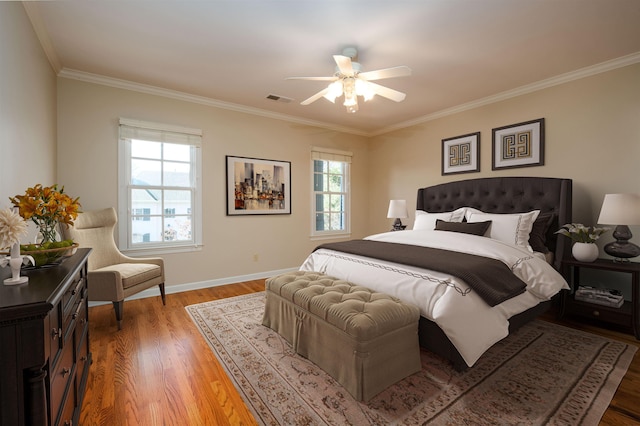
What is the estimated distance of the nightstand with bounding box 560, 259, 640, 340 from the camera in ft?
8.07

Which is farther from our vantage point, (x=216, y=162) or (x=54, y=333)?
→ (x=216, y=162)

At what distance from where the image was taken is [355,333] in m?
1.65

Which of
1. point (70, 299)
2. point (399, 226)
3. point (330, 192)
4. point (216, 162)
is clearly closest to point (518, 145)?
point (399, 226)

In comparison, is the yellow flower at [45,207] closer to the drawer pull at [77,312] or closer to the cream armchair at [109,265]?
the drawer pull at [77,312]

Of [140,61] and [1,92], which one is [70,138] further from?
[1,92]

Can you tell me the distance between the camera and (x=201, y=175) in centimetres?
389

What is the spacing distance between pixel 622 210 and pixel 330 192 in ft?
12.1

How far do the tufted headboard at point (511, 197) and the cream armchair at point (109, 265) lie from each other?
376cm

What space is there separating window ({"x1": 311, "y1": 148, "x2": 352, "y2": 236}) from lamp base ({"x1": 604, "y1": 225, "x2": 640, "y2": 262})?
352 centimetres

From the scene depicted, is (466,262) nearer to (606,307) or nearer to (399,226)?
(606,307)

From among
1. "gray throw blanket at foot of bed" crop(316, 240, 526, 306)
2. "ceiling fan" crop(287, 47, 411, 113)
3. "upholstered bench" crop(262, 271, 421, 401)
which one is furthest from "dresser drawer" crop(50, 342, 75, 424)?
"ceiling fan" crop(287, 47, 411, 113)

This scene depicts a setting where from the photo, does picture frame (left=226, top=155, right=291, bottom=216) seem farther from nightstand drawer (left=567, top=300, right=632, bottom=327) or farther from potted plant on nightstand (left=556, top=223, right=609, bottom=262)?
nightstand drawer (left=567, top=300, right=632, bottom=327)

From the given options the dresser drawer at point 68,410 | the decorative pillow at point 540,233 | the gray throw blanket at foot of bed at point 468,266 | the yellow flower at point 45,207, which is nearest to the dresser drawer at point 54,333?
the dresser drawer at point 68,410

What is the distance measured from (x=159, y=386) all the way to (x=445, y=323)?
1.86 meters
